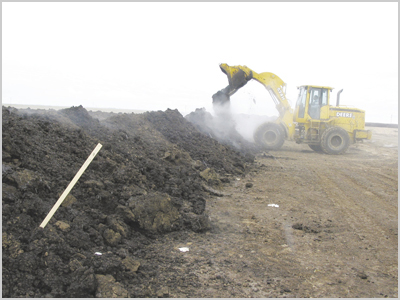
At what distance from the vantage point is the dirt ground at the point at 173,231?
3854mm

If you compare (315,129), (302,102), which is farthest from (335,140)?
(302,102)

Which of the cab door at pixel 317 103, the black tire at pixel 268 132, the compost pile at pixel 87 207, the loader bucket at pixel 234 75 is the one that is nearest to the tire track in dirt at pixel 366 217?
the compost pile at pixel 87 207

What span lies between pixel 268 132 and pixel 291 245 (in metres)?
12.5

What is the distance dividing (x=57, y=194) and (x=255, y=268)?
120 inches

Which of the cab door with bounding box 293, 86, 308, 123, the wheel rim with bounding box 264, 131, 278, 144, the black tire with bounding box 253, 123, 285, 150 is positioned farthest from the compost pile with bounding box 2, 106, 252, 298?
the cab door with bounding box 293, 86, 308, 123

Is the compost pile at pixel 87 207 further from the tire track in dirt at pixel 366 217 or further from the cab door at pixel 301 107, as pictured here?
the cab door at pixel 301 107

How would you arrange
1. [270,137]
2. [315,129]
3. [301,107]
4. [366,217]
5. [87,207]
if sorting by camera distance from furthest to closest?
[270,137] < [315,129] < [301,107] < [366,217] < [87,207]

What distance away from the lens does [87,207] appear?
17.0 feet

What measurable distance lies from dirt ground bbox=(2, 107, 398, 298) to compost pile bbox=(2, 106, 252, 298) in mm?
18

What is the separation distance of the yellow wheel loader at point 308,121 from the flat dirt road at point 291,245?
7.69 m

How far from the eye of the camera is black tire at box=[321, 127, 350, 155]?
55.9ft

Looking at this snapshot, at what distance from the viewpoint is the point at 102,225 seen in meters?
4.84

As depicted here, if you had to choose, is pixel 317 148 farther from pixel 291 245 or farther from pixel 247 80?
pixel 291 245

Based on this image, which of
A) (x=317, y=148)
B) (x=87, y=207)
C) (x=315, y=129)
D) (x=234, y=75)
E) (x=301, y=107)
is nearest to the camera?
(x=87, y=207)
